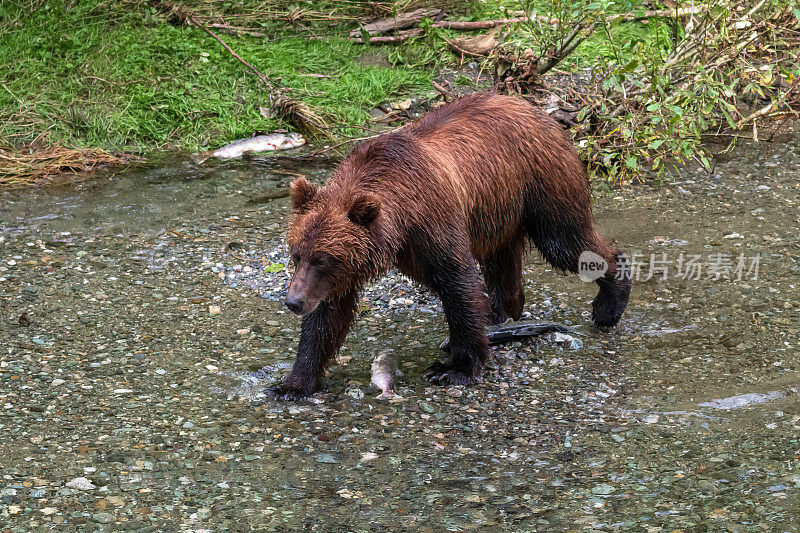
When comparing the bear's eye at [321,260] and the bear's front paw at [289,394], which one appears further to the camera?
the bear's front paw at [289,394]

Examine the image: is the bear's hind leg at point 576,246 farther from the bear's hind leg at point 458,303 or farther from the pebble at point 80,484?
the pebble at point 80,484

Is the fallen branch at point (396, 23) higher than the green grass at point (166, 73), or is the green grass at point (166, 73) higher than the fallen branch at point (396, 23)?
the fallen branch at point (396, 23)

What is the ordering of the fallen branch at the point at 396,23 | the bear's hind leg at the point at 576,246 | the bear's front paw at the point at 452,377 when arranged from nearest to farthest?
1. the bear's front paw at the point at 452,377
2. the bear's hind leg at the point at 576,246
3. the fallen branch at the point at 396,23

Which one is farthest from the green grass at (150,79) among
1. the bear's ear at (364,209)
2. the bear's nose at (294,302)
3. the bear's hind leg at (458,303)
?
the bear's nose at (294,302)

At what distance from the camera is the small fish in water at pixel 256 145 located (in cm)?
935

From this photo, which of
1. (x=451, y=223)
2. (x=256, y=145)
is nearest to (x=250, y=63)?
(x=256, y=145)

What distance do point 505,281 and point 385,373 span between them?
1.28 meters

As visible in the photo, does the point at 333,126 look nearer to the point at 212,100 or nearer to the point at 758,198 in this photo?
the point at 212,100

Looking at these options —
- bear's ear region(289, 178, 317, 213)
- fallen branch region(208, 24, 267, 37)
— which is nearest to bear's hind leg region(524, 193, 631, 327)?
bear's ear region(289, 178, 317, 213)

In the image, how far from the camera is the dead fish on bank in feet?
20.1

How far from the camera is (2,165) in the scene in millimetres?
8969

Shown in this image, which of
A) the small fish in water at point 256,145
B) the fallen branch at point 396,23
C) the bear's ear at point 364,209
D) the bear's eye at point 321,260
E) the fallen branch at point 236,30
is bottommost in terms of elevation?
the small fish in water at point 256,145

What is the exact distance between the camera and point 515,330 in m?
6.19

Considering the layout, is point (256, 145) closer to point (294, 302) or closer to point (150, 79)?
point (150, 79)
